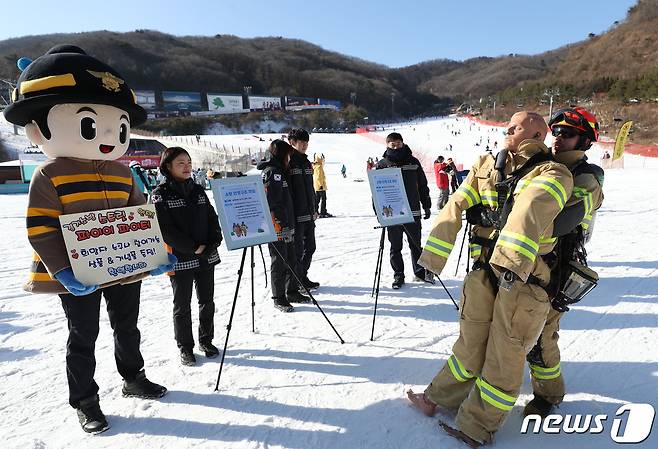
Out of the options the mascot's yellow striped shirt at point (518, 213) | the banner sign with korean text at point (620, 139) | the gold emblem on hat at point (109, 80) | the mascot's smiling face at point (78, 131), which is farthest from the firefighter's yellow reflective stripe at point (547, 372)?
the banner sign with korean text at point (620, 139)

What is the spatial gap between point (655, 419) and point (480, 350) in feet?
4.28

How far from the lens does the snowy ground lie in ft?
7.82

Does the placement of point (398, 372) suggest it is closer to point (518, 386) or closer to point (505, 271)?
point (518, 386)

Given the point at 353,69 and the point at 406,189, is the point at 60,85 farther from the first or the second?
the point at 353,69

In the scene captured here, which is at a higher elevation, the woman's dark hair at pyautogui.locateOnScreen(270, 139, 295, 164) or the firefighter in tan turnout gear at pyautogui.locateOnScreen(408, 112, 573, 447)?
the woman's dark hair at pyautogui.locateOnScreen(270, 139, 295, 164)

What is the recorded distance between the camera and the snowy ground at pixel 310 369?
2383 mm

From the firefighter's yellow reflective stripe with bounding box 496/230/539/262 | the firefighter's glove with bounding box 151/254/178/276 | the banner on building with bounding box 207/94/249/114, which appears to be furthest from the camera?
the banner on building with bounding box 207/94/249/114

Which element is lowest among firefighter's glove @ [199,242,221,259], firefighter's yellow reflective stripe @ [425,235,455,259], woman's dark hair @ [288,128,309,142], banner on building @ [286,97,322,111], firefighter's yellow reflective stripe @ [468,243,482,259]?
firefighter's glove @ [199,242,221,259]

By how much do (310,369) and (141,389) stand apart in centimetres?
121

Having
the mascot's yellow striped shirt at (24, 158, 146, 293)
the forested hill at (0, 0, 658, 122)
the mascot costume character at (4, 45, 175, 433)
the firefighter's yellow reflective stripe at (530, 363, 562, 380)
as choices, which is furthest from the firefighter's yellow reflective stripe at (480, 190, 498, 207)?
the forested hill at (0, 0, 658, 122)

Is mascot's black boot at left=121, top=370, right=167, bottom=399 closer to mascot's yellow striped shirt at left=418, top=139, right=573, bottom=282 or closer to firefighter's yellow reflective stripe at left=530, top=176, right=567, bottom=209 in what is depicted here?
mascot's yellow striped shirt at left=418, top=139, right=573, bottom=282

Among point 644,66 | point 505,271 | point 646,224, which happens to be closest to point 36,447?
point 505,271

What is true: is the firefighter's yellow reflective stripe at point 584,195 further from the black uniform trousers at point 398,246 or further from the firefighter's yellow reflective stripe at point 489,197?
the black uniform trousers at point 398,246

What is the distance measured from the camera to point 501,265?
6.16 feet
